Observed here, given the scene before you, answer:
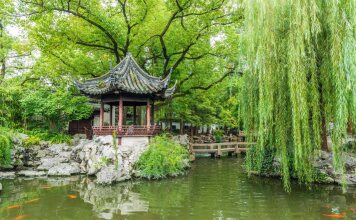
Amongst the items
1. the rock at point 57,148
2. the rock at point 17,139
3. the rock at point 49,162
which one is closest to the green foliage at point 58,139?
the rock at point 57,148

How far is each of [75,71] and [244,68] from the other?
8928 millimetres

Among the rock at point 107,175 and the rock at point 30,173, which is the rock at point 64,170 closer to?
the rock at point 30,173

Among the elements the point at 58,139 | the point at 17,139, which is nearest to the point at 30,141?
the point at 17,139

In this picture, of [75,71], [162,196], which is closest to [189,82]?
[75,71]

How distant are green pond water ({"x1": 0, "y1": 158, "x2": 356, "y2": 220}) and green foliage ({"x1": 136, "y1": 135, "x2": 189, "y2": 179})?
408mm

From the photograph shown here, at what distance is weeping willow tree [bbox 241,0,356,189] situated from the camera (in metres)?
5.10

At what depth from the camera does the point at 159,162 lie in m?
8.77

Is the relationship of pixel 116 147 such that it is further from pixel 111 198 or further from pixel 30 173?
pixel 30 173

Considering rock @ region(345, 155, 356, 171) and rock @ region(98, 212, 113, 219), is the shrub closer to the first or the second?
rock @ region(98, 212, 113, 219)

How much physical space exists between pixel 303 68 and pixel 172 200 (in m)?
4.16

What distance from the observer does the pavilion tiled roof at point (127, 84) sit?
9664 millimetres

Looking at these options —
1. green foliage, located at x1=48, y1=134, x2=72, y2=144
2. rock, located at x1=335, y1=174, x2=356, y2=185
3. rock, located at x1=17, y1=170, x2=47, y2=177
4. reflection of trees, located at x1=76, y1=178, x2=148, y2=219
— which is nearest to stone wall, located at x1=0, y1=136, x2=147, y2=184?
rock, located at x1=17, y1=170, x2=47, y2=177

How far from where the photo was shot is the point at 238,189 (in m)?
7.32

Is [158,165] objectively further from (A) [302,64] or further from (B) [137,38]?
(B) [137,38]
